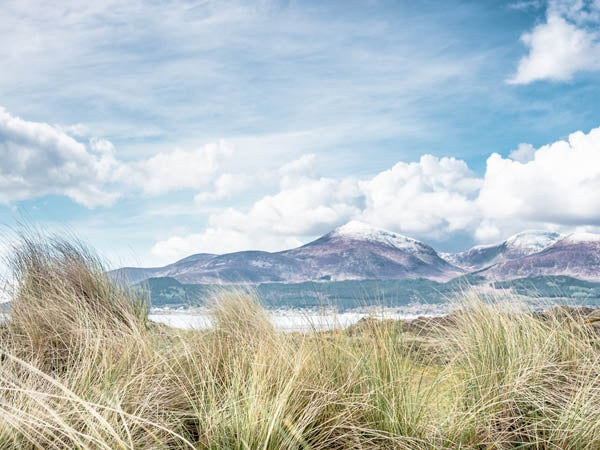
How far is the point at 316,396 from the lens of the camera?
9.71ft

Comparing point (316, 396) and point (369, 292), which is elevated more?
point (369, 292)

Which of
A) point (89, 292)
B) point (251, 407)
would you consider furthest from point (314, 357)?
point (89, 292)

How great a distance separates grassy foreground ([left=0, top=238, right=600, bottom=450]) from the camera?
7.94ft

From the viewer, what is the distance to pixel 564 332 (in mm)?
4238

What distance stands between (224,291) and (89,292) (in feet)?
5.27

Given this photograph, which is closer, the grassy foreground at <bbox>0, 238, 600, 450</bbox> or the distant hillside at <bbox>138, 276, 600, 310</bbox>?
the grassy foreground at <bbox>0, 238, 600, 450</bbox>

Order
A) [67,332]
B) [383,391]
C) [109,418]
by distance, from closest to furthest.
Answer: [109,418] → [383,391] → [67,332]

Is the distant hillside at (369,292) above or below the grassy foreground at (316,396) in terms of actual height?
above

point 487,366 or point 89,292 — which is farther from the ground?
point 89,292

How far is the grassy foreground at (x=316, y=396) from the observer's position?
2.42 m

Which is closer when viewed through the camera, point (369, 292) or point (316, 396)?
point (316, 396)

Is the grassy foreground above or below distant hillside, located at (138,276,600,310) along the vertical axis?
below

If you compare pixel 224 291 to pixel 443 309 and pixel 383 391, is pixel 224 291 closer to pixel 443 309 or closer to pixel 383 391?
pixel 443 309

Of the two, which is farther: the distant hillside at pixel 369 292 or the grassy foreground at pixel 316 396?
the distant hillside at pixel 369 292
